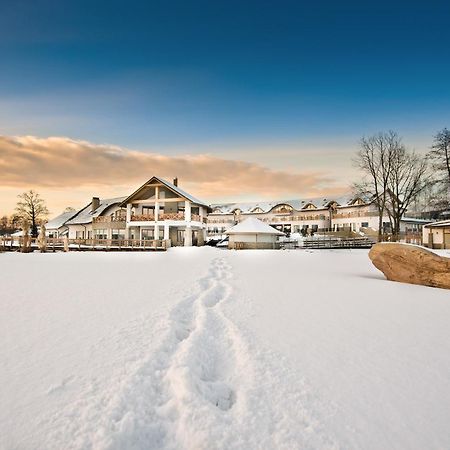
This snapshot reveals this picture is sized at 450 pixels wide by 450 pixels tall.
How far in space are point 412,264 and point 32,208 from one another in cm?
7120

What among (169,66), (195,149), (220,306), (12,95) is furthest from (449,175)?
(12,95)

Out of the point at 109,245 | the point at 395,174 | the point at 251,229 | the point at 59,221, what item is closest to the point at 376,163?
the point at 395,174

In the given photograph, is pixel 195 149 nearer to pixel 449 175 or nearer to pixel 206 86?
pixel 206 86

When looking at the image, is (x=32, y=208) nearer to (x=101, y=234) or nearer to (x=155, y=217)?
(x=101, y=234)

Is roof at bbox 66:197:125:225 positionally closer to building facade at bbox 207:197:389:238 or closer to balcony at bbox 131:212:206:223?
balcony at bbox 131:212:206:223

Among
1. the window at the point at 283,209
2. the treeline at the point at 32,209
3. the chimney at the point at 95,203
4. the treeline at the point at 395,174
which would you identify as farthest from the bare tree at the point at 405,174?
the treeline at the point at 32,209

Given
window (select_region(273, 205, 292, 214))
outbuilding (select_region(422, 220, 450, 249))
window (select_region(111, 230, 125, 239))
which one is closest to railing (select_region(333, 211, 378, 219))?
window (select_region(273, 205, 292, 214))

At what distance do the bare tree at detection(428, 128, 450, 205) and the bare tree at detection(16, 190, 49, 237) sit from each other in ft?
224

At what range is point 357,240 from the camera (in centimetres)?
4162

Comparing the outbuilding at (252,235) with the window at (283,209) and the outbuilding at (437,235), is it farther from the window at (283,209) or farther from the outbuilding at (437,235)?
the window at (283,209)

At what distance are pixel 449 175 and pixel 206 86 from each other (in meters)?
26.2

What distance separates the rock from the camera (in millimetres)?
9734

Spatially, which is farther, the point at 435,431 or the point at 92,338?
the point at 92,338

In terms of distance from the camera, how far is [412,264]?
33.8 ft
